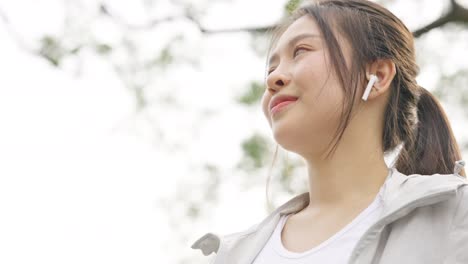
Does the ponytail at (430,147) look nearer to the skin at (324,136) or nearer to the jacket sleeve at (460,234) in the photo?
the skin at (324,136)

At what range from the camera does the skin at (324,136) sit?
43.8 inches

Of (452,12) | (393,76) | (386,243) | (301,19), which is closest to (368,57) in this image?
(393,76)

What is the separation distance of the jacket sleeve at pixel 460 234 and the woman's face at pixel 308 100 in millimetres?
263

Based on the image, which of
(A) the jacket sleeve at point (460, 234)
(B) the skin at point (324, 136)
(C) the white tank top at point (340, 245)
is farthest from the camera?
(B) the skin at point (324, 136)

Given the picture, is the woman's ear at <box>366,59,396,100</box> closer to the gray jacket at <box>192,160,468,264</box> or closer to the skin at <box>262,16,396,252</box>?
the skin at <box>262,16,396,252</box>

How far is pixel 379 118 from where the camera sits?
3.91ft

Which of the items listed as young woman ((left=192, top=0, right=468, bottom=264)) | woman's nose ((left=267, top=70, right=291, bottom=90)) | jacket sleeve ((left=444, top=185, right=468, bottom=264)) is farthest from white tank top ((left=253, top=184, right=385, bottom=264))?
woman's nose ((left=267, top=70, right=291, bottom=90))

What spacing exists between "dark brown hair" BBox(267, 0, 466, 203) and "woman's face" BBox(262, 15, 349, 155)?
0.05 ft

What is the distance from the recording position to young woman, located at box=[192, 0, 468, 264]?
3.35ft

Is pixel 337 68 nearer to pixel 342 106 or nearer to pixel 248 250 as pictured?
pixel 342 106

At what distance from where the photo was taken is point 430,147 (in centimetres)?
119

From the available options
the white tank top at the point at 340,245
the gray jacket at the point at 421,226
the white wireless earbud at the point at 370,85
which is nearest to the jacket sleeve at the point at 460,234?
the gray jacket at the point at 421,226

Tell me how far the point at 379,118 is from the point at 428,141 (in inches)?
4.1

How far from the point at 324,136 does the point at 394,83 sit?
0.20 meters
